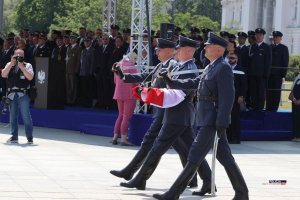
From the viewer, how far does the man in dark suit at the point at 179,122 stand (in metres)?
10.6

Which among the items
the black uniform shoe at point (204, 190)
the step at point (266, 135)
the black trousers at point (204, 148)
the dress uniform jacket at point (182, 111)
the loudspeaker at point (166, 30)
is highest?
the loudspeaker at point (166, 30)

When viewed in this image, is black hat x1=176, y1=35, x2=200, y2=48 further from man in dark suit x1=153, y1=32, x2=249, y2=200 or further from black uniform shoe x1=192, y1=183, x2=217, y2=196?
black uniform shoe x1=192, y1=183, x2=217, y2=196

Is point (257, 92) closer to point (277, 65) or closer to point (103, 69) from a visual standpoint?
point (277, 65)

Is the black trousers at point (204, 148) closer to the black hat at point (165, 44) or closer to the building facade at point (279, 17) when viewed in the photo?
the black hat at point (165, 44)

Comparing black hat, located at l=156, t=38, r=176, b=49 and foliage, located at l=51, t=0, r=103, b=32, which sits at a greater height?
foliage, located at l=51, t=0, r=103, b=32

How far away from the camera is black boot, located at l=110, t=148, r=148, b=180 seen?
1129cm

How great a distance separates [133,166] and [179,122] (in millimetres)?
1100

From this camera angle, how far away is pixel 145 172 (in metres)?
10.8

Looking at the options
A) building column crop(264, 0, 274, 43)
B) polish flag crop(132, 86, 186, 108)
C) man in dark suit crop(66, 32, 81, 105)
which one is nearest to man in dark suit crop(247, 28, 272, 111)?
man in dark suit crop(66, 32, 81, 105)

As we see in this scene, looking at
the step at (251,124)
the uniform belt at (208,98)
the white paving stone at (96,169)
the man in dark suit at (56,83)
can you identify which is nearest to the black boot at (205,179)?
the white paving stone at (96,169)

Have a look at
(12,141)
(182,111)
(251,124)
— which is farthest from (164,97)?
(251,124)

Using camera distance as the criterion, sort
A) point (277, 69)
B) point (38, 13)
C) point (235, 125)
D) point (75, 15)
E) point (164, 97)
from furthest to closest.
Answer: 1. point (38, 13)
2. point (75, 15)
3. point (277, 69)
4. point (235, 125)
5. point (164, 97)

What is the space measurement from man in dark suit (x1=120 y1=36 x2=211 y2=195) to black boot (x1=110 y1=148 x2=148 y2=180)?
42cm

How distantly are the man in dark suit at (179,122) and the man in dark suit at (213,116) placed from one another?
0.50 metres
